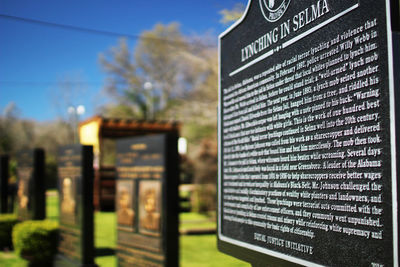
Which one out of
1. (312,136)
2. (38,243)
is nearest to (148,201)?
(312,136)

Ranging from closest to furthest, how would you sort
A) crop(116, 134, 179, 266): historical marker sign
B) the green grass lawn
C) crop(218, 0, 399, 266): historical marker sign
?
crop(218, 0, 399, 266): historical marker sign < crop(116, 134, 179, 266): historical marker sign < the green grass lawn

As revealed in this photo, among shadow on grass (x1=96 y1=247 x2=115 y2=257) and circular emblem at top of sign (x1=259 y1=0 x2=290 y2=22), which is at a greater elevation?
circular emblem at top of sign (x1=259 y1=0 x2=290 y2=22)

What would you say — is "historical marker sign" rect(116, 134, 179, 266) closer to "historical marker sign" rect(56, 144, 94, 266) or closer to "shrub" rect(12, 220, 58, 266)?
"historical marker sign" rect(56, 144, 94, 266)

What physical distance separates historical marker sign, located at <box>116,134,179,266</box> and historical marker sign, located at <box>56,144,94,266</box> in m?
1.31

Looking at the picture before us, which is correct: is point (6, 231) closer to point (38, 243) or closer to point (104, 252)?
point (38, 243)

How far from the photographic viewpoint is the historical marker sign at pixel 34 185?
376 inches

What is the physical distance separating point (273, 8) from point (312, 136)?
0.92 m

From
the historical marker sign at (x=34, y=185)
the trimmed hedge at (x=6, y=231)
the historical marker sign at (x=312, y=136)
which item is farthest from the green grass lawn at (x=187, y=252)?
the historical marker sign at (x=312, y=136)

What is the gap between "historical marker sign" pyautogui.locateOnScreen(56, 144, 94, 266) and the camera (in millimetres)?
7004

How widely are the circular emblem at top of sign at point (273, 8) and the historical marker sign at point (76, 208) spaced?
5.12 meters

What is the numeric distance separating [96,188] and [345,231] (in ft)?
50.4

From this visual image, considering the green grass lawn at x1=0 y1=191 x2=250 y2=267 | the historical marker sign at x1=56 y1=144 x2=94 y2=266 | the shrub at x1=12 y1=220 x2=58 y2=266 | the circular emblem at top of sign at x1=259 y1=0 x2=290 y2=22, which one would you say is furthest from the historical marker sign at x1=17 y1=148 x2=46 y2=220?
the circular emblem at top of sign at x1=259 y1=0 x2=290 y2=22

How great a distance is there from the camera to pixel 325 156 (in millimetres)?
2113

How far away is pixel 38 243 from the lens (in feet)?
26.2
